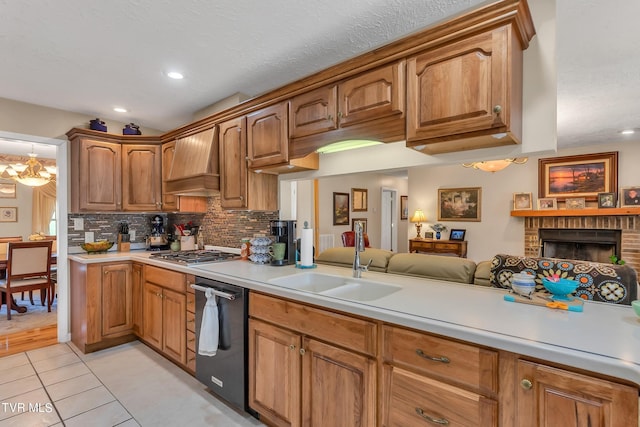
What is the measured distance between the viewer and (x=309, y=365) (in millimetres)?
1716

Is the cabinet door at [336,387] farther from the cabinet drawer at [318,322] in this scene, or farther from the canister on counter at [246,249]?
the canister on counter at [246,249]

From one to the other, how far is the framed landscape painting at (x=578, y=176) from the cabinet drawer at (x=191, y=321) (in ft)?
19.7

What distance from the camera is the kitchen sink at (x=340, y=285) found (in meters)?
1.97

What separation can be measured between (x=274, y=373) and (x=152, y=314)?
68.5 inches

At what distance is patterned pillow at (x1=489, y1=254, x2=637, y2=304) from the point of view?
1523mm

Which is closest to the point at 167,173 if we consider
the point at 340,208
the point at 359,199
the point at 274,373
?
the point at 274,373

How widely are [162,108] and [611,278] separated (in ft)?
13.0

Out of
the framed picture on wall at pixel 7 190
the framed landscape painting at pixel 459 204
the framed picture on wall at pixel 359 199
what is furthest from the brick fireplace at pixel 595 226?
the framed picture on wall at pixel 7 190

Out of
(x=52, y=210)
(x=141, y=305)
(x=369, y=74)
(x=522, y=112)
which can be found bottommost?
(x=141, y=305)

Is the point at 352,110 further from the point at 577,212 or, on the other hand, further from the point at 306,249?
the point at 577,212

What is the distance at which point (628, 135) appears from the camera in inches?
195

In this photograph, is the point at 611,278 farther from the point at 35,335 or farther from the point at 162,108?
the point at 35,335

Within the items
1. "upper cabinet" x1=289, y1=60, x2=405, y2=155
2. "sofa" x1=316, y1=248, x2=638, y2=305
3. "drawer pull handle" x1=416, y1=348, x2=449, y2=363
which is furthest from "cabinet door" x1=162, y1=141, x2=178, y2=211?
"drawer pull handle" x1=416, y1=348, x2=449, y2=363

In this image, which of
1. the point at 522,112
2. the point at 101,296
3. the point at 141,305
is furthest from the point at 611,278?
the point at 101,296
